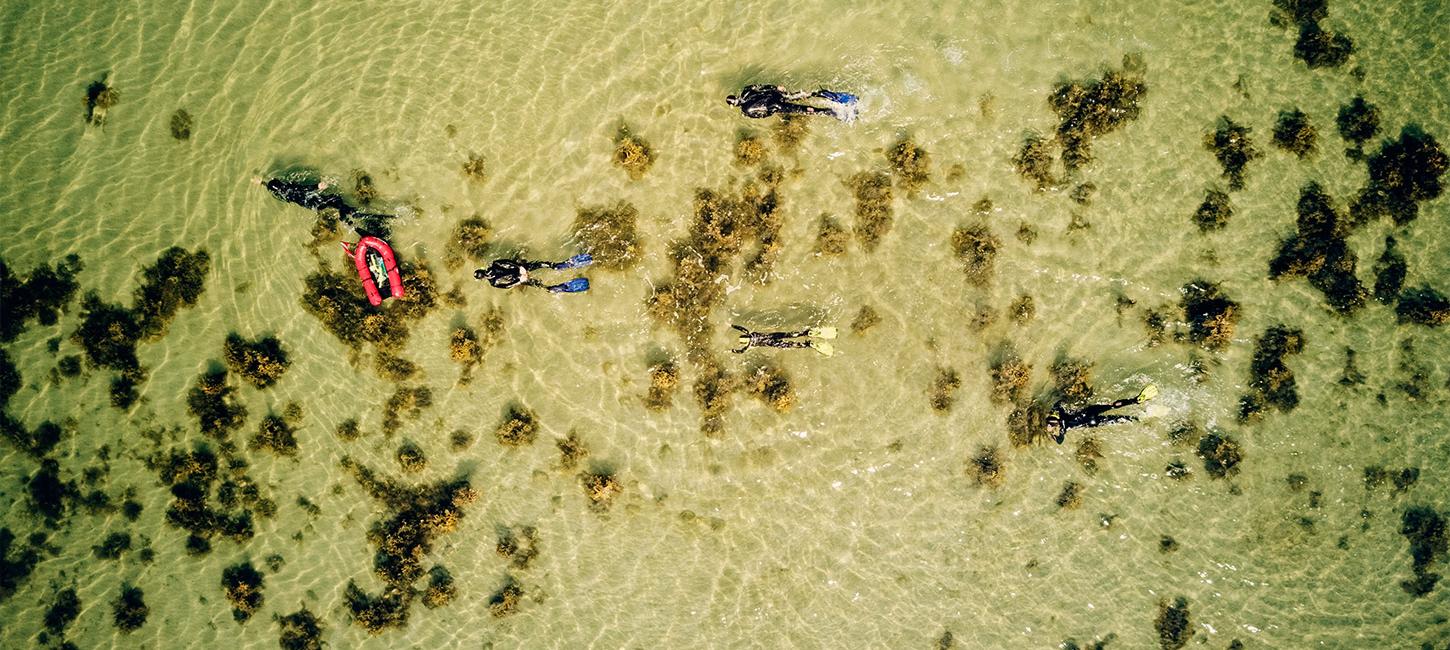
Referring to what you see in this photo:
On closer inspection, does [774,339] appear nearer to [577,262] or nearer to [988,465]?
[577,262]

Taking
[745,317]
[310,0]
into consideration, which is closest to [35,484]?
[310,0]

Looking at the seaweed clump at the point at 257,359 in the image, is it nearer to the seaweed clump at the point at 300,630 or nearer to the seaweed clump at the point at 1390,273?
the seaweed clump at the point at 300,630

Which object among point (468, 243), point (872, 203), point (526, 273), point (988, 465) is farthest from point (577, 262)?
point (988, 465)

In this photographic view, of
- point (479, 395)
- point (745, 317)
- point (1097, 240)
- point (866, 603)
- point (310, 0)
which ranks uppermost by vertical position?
point (310, 0)

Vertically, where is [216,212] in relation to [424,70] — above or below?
below

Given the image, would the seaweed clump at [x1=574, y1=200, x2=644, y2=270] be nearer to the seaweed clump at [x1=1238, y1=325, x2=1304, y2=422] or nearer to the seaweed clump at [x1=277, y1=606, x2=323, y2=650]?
the seaweed clump at [x1=277, y1=606, x2=323, y2=650]

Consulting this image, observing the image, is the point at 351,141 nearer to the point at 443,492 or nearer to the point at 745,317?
the point at 443,492

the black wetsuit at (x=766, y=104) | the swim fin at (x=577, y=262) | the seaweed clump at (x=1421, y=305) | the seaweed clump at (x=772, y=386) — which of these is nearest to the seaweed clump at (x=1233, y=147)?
the seaweed clump at (x=1421, y=305)
